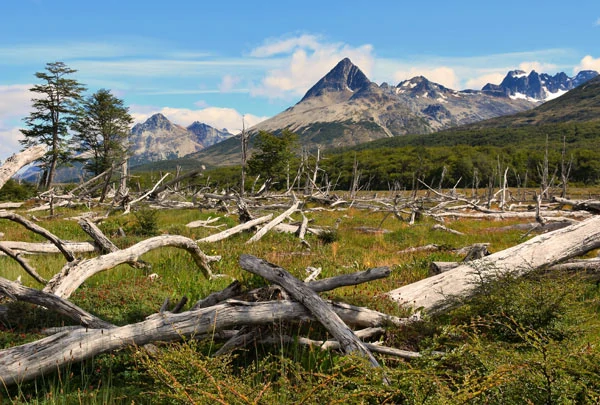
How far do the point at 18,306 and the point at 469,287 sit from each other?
→ 6418 mm

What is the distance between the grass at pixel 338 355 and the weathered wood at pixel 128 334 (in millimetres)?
149

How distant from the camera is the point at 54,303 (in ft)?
14.3

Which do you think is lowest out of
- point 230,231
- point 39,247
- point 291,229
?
point 291,229

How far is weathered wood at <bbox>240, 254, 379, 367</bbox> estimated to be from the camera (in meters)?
3.66

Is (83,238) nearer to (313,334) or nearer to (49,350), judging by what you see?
A: (49,350)

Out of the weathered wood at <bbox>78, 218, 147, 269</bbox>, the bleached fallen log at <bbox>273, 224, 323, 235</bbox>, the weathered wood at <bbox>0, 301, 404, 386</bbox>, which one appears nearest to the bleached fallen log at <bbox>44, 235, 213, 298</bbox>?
the weathered wood at <bbox>78, 218, 147, 269</bbox>

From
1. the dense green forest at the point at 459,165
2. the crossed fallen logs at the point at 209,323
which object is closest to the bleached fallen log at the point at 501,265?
the crossed fallen logs at the point at 209,323

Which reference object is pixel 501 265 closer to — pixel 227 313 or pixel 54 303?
pixel 227 313

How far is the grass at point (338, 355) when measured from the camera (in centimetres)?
271

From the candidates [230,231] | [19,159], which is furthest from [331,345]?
[230,231]

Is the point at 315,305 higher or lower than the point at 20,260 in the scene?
lower

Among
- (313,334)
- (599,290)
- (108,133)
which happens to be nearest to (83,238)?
(313,334)

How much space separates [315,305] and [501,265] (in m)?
4.23

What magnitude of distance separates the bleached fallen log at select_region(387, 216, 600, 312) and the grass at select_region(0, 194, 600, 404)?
0.98ft
